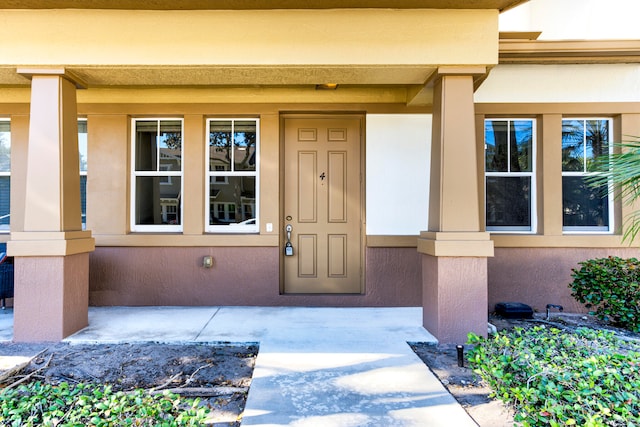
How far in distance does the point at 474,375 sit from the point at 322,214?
3.27 m

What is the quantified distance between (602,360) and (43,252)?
4.94 m

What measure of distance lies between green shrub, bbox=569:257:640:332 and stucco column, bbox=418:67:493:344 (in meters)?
1.72

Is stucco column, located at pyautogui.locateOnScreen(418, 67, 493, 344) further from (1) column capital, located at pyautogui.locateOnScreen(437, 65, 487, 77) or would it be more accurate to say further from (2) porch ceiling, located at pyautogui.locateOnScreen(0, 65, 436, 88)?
(2) porch ceiling, located at pyautogui.locateOnScreen(0, 65, 436, 88)

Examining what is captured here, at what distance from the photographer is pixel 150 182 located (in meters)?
6.09

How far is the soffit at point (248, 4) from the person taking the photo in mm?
4137

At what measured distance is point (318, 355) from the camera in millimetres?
3867

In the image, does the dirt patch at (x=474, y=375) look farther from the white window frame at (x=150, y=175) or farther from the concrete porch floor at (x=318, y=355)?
the white window frame at (x=150, y=175)

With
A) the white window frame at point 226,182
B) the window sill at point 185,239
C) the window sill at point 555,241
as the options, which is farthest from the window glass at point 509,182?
the white window frame at point 226,182

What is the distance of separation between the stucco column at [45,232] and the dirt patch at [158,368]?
0.28 meters

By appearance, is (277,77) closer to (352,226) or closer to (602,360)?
(352,226)

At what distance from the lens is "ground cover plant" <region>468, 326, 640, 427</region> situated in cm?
172

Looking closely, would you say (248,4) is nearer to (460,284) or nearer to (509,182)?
(460,284)

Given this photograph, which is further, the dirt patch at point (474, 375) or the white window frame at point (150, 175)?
the white window frame at point (150, 175)

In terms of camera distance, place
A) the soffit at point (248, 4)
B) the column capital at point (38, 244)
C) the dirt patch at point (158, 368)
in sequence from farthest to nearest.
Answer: the column capital at point (38, 244) < the soffit at point (248, 4) < the dirt patch at point (158, 368)
